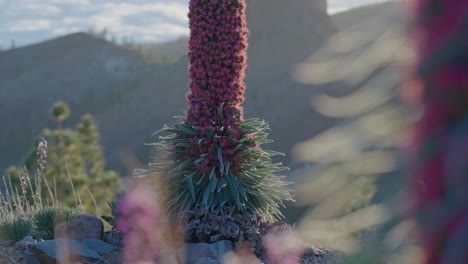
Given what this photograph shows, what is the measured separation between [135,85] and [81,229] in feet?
160

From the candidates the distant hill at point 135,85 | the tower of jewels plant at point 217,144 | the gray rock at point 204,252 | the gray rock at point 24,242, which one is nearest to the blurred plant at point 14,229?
the gray rock at point 24,242

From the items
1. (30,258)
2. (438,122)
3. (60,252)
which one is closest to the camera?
(438,122)

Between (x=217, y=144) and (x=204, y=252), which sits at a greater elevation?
(x=217, y=144)

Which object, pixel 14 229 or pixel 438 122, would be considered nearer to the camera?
pixel 438 122

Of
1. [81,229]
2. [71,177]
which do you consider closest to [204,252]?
[81,229]

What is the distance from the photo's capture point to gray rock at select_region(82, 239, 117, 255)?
7082 millimetres

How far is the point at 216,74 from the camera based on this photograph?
7.43 m

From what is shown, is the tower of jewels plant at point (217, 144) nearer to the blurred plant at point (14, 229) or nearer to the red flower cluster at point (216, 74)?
the red flower cluster at point (216, 74)

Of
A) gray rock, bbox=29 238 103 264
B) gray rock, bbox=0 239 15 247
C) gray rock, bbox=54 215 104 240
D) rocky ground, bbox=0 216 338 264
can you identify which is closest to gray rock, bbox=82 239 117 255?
rocky ground, bbox=0 216 338 264

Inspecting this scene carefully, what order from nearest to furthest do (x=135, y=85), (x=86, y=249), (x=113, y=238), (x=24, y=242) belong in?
1. (x=86, y=249)
2. (x=24, y=242)
3. (x=113, y=238)
4. (x=135, y=85)

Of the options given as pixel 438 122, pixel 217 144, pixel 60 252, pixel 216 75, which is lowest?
pixel 60 252

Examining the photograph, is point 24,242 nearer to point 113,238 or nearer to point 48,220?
point 48,220

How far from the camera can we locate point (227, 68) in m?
7.50

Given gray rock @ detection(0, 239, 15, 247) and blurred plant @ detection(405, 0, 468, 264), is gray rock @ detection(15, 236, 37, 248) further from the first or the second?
blurred plant @ detection(405, 0, 468, 264)
